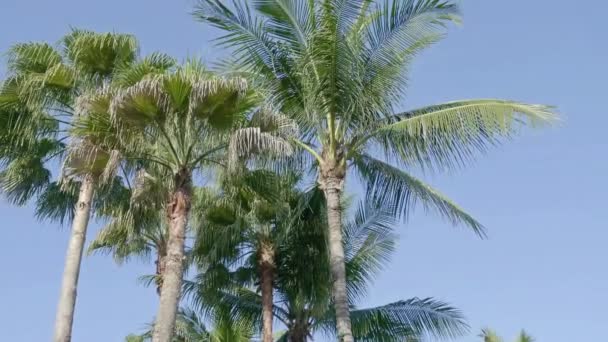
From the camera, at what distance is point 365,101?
14.3 meters

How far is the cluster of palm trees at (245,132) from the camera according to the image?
12836 millimetres

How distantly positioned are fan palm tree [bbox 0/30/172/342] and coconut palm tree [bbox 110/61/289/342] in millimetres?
974

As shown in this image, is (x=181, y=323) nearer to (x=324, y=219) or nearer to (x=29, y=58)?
(x=324, y=219)

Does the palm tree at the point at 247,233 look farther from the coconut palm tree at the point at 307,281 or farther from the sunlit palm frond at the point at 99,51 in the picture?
the sunlit palm frond at the point at 99,51

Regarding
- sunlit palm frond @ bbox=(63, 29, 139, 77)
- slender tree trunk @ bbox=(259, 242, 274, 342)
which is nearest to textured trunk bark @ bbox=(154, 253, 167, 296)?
slender tree trunk @ bbox=(259, 242, 274, 342)

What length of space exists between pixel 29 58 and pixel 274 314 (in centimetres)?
727

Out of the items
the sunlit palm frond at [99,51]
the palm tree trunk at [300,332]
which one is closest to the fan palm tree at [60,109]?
the sunlit palm frond at [99,51]

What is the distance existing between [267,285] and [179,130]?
5714 millimetres

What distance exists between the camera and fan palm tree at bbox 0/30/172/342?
14.0 meters

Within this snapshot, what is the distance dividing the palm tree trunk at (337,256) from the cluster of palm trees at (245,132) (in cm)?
2

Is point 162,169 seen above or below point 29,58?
below

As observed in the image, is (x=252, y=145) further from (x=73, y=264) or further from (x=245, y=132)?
(x=73, y=264)

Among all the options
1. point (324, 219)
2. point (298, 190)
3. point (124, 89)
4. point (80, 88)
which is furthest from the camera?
point (298, 190)

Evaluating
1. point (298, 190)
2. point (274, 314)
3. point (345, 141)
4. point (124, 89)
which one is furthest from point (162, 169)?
point (274, 314)
